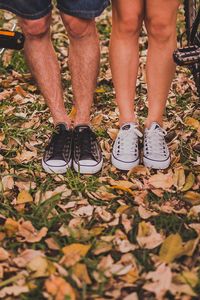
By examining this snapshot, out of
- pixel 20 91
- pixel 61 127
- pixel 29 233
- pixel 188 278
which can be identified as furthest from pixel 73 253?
pixel 20 91

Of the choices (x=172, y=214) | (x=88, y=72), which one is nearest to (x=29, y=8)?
(x=88, y=72)

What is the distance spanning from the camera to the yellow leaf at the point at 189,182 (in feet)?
9.52

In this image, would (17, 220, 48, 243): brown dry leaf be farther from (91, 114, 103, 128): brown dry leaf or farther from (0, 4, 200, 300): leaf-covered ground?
(91, 114, 103, 128): brown dry leaf

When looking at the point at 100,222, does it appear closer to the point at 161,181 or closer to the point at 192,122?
the point at 161,181

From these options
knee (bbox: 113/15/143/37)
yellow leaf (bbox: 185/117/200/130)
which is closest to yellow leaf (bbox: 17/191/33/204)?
knee (bbox: 113/15/143/37)

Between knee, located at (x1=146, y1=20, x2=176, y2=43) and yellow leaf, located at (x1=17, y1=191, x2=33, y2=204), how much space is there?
116cm

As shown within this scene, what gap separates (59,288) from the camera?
2.21m

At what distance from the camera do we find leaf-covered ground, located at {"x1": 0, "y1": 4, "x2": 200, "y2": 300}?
2.26 metres

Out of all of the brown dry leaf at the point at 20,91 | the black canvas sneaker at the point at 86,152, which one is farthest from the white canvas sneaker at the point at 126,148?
the brown dry leaf at the point at 20,91

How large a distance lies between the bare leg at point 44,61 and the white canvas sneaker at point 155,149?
1.76ft

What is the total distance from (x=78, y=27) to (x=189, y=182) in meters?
1.11

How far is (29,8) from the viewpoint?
2643 millimetres

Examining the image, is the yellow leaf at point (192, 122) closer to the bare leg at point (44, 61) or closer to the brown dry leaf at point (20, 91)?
the bare leg at point (44, 61)

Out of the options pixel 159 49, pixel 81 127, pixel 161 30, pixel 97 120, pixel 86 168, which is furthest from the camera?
pixel 97 120
